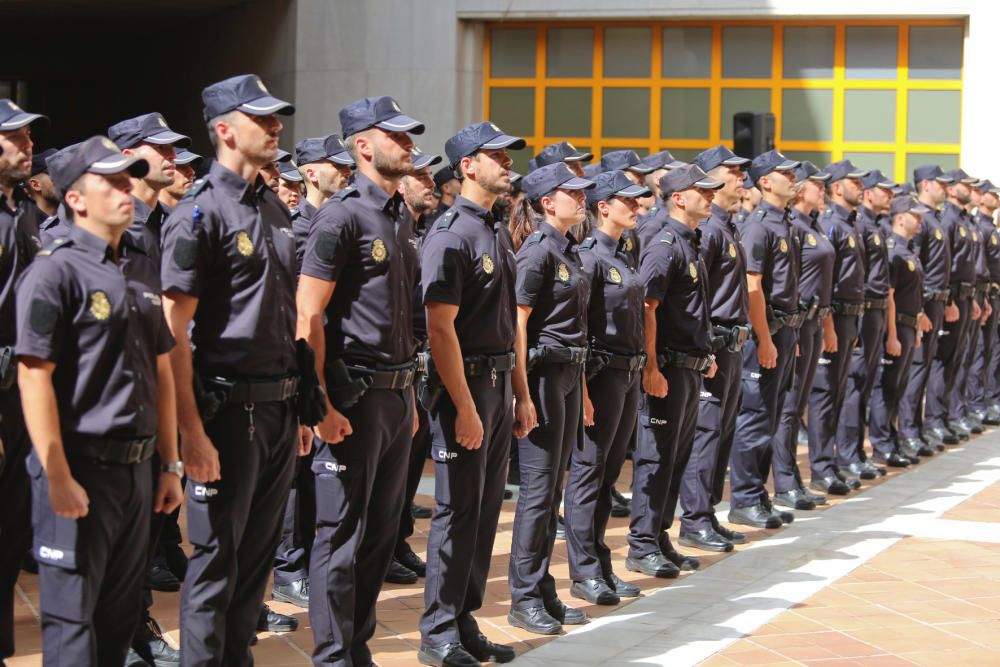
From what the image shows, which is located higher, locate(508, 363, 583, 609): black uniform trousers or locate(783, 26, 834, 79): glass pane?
locate(783, 26, 834, 79): glass pane

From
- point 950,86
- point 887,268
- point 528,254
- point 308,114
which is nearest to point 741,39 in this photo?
point 950,86

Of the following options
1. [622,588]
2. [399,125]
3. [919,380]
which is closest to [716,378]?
[622,588]

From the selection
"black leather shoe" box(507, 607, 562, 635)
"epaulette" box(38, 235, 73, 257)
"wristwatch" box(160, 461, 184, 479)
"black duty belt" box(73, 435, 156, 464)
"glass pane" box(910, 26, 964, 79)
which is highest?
"glass pane" box(910, 26, 964, 79)

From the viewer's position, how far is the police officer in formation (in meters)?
4.42

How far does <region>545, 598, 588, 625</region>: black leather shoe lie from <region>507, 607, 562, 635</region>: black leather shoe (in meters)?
0.10

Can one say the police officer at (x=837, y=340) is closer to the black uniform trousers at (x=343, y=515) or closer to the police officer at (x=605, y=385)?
the police officer at (x=605, y=385)

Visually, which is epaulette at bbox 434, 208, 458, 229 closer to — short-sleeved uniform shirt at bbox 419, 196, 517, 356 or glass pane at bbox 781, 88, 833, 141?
short-sleeved uniform shirt at bbox 419, 196, 517, 356

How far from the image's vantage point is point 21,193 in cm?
611

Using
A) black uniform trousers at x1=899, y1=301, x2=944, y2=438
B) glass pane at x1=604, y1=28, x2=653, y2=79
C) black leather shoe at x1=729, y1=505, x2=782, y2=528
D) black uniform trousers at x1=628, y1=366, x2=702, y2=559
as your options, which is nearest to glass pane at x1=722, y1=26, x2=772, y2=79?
glass pane at x1=604, y1=28, x2=653, y2=79

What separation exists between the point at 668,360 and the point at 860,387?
412cm

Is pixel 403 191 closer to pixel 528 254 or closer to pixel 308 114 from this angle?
pixel 528 254

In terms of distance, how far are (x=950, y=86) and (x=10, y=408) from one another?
15.6 metres

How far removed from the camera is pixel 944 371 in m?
13.6

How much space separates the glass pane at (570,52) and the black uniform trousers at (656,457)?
1222 cm
